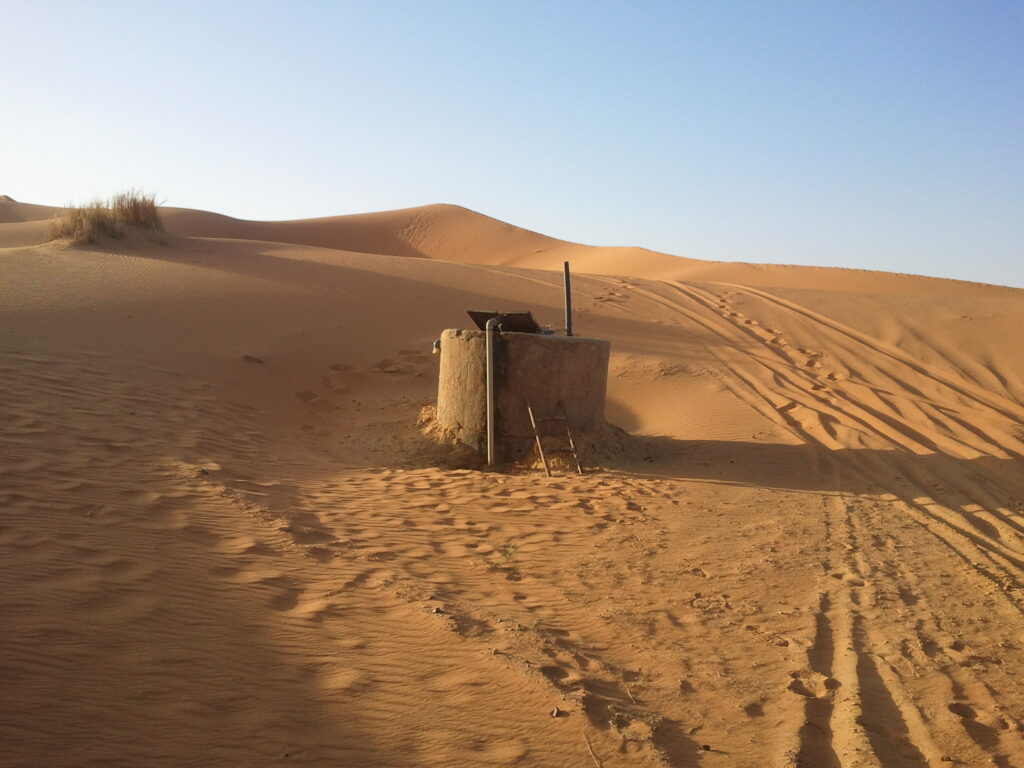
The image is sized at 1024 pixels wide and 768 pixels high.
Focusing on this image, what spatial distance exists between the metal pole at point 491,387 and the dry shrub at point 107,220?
1040 centimetres

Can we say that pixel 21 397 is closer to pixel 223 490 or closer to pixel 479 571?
pixel 223 490

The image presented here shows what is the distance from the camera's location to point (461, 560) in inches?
179

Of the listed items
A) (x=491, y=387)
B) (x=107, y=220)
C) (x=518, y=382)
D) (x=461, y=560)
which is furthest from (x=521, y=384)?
(x=107, y=220)

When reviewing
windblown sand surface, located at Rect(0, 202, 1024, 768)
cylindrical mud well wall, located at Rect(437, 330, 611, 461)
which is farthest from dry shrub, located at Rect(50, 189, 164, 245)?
cylindrical mud well wall, located at Rect(437, 330, 611, 461)

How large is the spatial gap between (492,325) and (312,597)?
3.98 meters

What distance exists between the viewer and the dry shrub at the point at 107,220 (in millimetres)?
14594

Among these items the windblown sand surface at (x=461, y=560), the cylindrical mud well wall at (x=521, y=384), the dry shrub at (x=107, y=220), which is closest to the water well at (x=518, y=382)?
the cylindrical mud well wall at (x=521, y=384)

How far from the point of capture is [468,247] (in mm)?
40656

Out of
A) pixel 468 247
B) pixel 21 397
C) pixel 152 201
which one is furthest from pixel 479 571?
pixel 468 247

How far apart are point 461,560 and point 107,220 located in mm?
13365

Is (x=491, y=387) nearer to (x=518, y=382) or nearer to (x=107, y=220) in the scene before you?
(x=518, y=382)

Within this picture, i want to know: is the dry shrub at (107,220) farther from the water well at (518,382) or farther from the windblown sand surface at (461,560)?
the water well at (518,382)

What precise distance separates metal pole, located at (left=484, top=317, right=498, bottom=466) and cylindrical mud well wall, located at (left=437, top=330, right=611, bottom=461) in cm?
5

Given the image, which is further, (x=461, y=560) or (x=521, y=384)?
(x=521, y=384)
